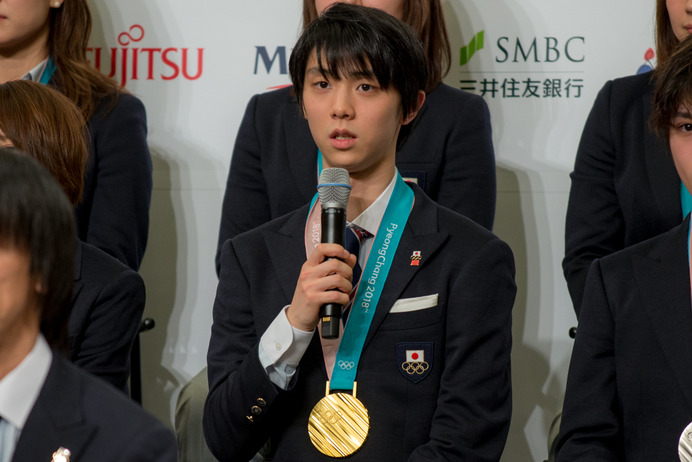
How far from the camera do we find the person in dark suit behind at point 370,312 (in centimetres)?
198

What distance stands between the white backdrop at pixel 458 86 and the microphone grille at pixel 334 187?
1586 millimetres

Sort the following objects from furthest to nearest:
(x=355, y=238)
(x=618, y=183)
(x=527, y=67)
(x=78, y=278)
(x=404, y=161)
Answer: (x=527, y=67)
(x=404, y=161)
(x=618, y=183)
(x=78, y=278)
(x=355, y=238)

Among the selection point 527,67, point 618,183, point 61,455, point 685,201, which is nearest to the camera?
point 61,455

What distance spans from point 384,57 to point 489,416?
0.80 m

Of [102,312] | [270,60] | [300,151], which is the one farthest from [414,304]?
[270,60]

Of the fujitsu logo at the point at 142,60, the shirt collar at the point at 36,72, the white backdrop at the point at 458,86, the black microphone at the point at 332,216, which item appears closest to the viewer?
the black microphone at the point at 332,216

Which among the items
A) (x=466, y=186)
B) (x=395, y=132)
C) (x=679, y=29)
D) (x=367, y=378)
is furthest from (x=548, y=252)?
(x=367, y=378)

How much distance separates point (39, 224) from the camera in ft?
3.88

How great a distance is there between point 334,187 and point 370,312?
0.29 meters

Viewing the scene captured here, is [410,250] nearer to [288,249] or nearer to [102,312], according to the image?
[288,249]

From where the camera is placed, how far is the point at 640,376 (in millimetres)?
1920

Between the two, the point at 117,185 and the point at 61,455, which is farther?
the point at 117,185


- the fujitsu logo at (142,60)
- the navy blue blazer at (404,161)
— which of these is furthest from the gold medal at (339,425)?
the fujitsu logo at (142,60)

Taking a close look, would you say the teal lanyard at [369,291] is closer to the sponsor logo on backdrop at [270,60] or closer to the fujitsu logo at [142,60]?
the sponsor logo on backdrop at [270,60]
